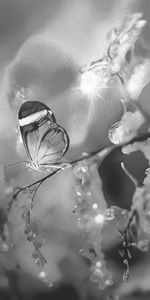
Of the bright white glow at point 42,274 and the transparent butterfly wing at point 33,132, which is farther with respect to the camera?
the bright white glow at point 42,274

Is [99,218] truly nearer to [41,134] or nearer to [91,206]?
[91,206]

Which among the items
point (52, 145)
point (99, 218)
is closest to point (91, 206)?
point (99, 218)

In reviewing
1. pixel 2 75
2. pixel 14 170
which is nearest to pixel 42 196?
pixel 14 170

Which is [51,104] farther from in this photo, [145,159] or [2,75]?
[145,159]

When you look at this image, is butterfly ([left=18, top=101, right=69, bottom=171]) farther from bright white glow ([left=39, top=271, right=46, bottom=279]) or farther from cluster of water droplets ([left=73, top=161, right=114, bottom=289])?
bright white glow ([left=39, top=271, right=46, bottom=279])

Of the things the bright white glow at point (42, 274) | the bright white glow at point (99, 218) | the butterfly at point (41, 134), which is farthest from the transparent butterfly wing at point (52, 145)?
the bright white glow at point (42, 274)

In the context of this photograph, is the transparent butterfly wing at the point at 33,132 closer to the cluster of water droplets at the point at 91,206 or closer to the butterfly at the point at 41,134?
the butterfly at the point at 41,134

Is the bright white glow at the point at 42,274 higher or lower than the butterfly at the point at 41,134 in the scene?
lower

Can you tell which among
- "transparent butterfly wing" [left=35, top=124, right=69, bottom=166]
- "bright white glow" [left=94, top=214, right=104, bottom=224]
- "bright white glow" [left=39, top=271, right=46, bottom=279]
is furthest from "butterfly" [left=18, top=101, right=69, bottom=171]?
"bright white glow" [left=39, top=271, right=46, bottom=279]
